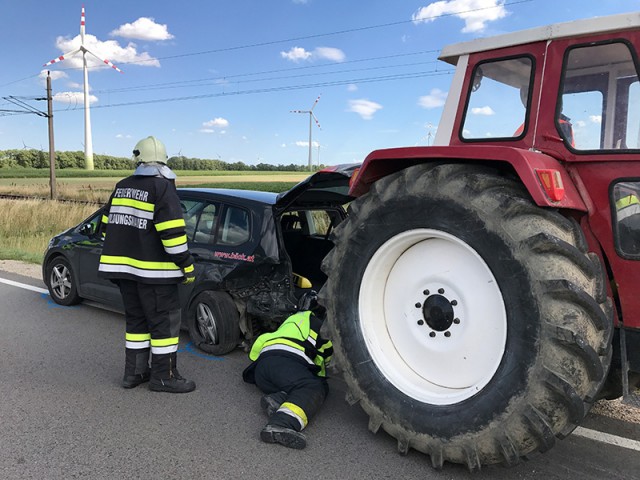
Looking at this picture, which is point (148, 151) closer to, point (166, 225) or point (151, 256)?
point (166, 225)

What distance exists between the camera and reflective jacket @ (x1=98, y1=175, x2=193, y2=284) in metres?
4.12

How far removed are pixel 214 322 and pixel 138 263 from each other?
1.05 m

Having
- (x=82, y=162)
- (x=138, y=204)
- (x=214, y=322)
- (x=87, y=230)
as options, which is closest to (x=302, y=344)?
(x=214, y=322)

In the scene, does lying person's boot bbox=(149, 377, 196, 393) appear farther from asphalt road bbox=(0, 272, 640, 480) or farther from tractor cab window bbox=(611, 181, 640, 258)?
tractor cab window bbox=(611, 181, 640, 258)

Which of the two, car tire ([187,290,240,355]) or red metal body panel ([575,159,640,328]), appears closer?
red metal body panel ([575,159,640,328])

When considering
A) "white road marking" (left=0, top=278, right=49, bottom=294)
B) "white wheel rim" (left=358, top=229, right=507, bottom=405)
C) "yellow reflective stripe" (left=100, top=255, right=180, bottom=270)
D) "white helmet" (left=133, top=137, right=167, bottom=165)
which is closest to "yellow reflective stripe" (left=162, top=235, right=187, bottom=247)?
"yellow reflective stripe" (left=100, top=255, right=180, bottom=270)

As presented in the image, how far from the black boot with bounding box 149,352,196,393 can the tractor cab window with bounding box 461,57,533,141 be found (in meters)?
2.77

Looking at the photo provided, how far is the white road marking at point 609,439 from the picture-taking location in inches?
131

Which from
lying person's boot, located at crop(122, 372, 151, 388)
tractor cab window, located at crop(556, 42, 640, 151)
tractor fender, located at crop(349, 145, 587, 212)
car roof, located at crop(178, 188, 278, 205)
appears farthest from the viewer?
car roof, located at crop(178, 188, 278, 205)

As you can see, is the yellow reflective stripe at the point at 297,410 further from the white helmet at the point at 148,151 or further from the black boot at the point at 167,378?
the white helmet at the point at 148,151

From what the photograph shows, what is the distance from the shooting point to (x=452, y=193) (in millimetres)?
2877

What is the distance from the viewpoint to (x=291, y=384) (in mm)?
3791

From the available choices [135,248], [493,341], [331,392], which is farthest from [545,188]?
[135,248]

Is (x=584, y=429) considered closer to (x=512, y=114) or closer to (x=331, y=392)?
(x=331, y=392)
